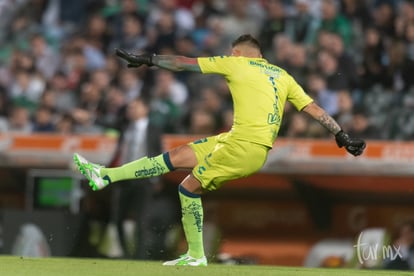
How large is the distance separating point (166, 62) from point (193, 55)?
6631 millimetres

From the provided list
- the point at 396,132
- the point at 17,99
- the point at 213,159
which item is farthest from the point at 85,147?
the point at 213,159

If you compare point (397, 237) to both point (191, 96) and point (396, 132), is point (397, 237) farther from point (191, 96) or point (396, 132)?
point (191, 96)

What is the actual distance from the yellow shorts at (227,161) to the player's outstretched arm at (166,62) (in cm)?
69

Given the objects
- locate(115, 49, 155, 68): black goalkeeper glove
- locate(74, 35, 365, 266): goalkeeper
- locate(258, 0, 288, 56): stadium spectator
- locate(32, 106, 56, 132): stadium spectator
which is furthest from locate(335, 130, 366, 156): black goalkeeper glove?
locate(32, 106, 56, 132): stadium spectator

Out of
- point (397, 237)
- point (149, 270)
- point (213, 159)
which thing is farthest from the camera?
point (397, 237)

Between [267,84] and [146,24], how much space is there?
757 centimetres

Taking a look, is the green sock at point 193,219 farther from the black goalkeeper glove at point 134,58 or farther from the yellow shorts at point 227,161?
the black goalkeeper glove at point 134,58

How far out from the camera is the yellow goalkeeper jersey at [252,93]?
9.72 m

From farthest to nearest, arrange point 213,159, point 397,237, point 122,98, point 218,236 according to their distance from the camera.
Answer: point 122,98 < point 218,236 < point 397,237 < point 213,159

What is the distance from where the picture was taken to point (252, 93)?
9.73m

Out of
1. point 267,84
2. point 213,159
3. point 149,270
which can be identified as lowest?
point 149,270

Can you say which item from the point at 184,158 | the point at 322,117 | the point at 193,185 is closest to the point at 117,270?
the point at 193,185

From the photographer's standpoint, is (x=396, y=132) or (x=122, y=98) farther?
(x=122, y=98)

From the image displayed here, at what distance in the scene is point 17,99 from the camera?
649 inches
